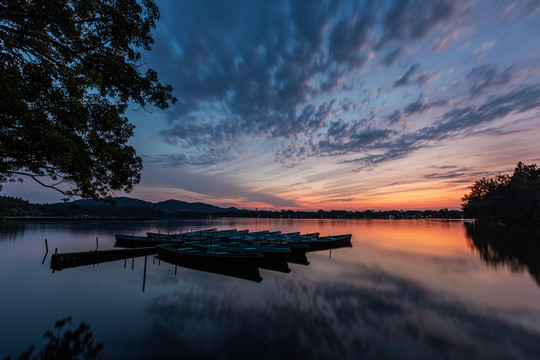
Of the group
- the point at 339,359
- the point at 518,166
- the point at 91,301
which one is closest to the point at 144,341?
the point at 91,301

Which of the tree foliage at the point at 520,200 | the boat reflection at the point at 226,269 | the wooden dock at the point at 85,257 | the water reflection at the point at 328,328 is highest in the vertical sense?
the tree foliage at the point at 520,200

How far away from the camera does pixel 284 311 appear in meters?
12.9

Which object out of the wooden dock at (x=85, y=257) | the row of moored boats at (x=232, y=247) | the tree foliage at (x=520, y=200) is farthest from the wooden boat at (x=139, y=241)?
the tree foliage at (x=520, y=200)

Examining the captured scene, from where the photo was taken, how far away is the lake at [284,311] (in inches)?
372

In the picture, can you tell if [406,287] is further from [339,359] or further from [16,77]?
[16,77]

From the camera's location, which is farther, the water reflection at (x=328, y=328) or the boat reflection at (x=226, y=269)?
the boat reflection at (x=226, y=269)

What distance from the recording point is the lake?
9.45 metres

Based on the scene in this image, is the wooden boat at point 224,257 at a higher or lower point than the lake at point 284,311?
higher

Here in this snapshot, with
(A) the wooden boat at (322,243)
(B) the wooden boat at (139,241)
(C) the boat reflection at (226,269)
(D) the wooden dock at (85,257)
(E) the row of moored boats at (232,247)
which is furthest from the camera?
(A) the wooden boat at (322,243)

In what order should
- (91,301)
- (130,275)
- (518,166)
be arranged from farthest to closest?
1. (518,166)
2. (130,275)
3. (91,301)

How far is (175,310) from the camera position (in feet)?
43.0

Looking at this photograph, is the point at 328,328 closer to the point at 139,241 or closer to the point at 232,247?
the point at 232,247

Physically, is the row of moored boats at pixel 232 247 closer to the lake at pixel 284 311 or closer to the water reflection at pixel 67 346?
the lake at pixel 284 311

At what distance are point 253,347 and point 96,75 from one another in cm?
1283
